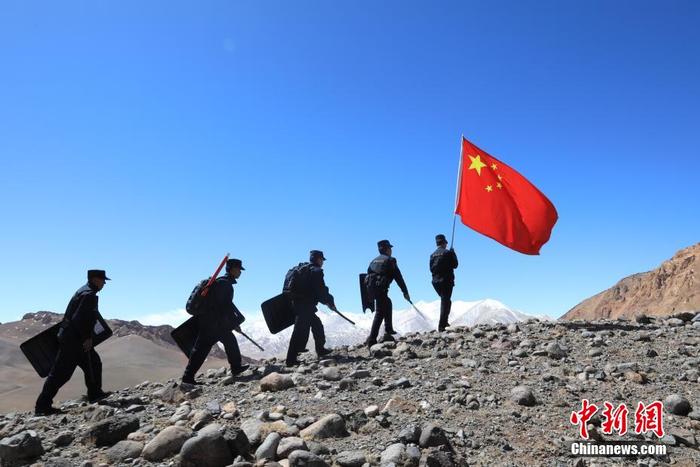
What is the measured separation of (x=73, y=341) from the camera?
26.6 feet

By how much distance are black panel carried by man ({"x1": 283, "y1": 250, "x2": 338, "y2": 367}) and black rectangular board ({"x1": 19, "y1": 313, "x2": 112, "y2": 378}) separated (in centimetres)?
350

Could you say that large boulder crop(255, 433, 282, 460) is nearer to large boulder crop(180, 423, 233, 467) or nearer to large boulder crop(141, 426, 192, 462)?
large boulder crop(180, 423, 233, 467)

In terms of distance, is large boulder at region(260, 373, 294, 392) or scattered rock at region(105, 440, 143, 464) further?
large boulder at region(260, 373, 294, 392)

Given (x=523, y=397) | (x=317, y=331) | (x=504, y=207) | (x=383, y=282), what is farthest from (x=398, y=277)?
(x=523, y=397)

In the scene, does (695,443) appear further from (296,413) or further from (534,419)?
(296,413)

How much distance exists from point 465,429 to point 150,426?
12.5 feet

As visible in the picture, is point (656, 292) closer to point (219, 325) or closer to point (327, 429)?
point (219, 325)

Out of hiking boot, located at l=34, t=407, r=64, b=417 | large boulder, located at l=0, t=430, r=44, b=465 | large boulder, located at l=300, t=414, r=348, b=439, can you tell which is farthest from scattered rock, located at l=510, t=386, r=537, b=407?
hiking boot, located at l=34, t=407, r=64, b=417

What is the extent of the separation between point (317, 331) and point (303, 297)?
940 millimetres

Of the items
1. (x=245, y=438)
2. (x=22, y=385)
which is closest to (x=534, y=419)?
(x=245, y=438)

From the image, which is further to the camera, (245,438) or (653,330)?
(653,330)

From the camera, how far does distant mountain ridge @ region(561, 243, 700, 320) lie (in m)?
61.6

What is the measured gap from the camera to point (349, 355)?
1048 centimetres

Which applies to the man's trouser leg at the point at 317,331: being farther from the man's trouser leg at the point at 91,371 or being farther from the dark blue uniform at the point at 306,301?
the man's trouser leg at the point at 91,371
